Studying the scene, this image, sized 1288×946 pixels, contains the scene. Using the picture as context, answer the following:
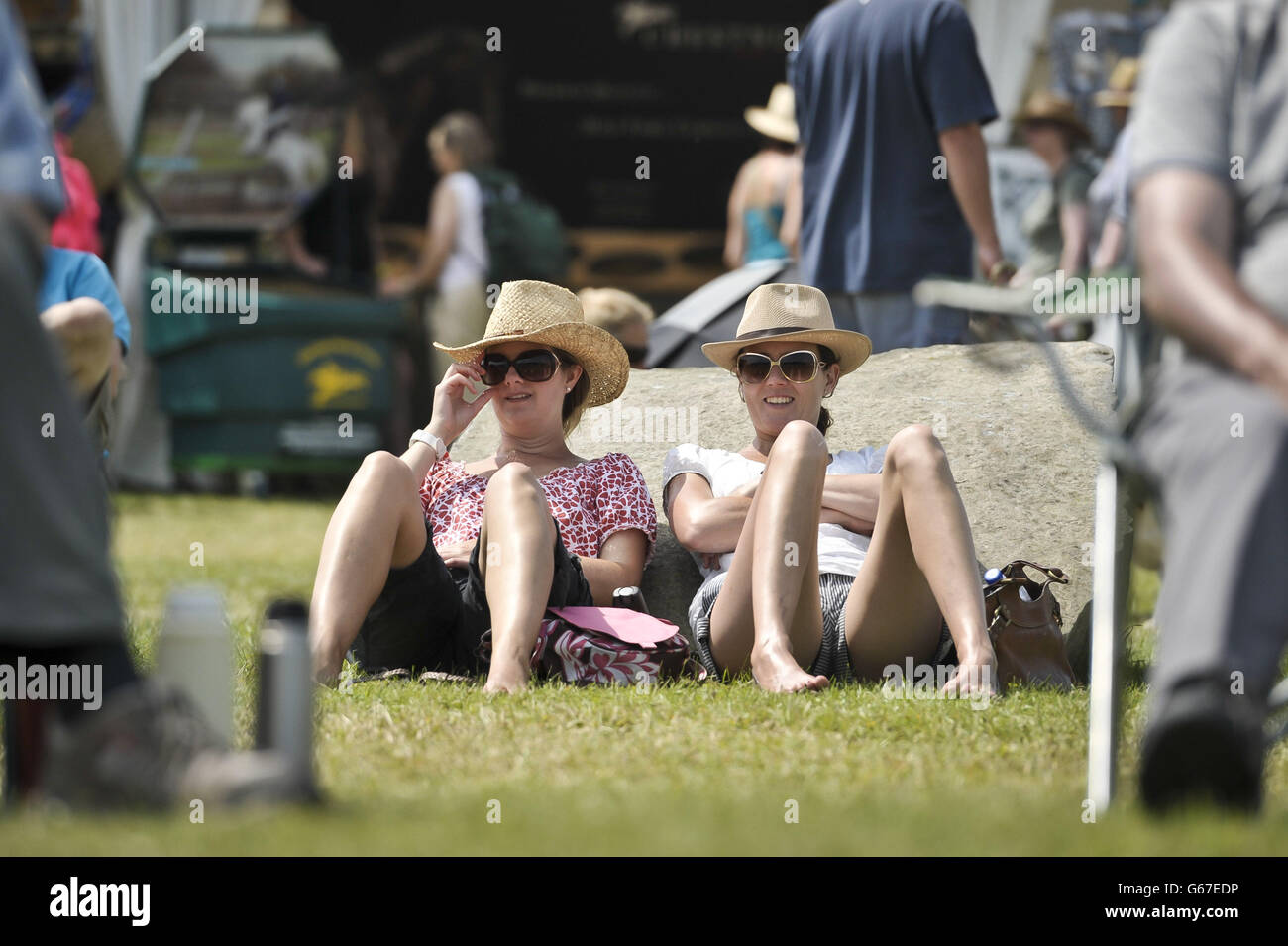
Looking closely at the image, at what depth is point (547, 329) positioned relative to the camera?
15.6 feet

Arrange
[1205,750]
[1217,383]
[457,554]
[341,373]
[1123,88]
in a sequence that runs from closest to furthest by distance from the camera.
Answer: [1205,750] < [1217,383] < [457,554] < [1123,88] < [341,373]

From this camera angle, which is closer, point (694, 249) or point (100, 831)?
point (100, 831)

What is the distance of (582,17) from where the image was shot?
12094mm

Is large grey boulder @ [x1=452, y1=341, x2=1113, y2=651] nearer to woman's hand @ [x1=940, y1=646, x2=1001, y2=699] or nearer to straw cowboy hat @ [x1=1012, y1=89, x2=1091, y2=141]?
woman's hand @ [x1=940, y1=646, x2=1001, y2=699]

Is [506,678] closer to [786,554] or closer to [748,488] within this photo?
[786,554]

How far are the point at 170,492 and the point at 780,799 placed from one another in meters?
8.82

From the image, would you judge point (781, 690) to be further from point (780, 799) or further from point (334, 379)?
point (334, 379)

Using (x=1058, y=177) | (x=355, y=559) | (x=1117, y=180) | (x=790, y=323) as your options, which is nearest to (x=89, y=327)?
(x=355, y=559)

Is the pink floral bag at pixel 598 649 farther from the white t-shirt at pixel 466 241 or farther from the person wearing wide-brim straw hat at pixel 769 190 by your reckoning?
the white t-shirt at pixel 466 241

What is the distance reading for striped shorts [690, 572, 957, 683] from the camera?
441cm

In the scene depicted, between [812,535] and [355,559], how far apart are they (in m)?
1.12

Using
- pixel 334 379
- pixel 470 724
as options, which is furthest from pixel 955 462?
pixel 334 379
